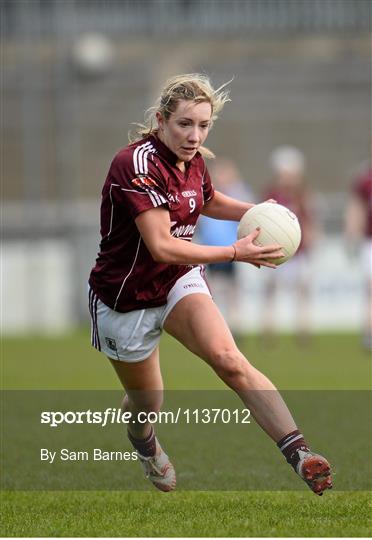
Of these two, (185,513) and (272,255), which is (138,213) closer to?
(272,255)

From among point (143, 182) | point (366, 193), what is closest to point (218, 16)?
point (366, 193)

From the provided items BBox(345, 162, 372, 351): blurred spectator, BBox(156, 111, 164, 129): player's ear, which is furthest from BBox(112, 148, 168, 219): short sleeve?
BBox(345, 162, 372, 351): blurred spectator

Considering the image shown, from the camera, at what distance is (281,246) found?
6137 millimetres

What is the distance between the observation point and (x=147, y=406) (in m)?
6.73

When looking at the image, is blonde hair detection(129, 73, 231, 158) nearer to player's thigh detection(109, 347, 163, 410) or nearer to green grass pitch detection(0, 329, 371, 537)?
player's thigh detection(109, 347, 163, 410)

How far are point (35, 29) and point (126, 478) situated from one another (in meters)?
14.6

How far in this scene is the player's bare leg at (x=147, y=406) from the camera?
6.54m

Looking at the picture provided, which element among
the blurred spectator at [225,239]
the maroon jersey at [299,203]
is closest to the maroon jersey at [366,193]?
the maroon jersey at [299,203]

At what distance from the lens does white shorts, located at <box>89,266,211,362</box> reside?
251 inches

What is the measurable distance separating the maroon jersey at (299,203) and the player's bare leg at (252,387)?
10.0 metres

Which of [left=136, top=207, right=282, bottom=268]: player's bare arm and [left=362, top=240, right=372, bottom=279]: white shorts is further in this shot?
[left=362, top=240, right=372, bottom=279]: white shorts

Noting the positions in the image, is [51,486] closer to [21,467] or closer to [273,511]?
[21,467]

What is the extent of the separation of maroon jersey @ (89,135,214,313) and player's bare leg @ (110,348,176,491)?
1.16 ft

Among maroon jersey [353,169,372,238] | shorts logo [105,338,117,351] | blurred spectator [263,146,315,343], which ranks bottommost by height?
blurred spectator [263,146,315,343]
